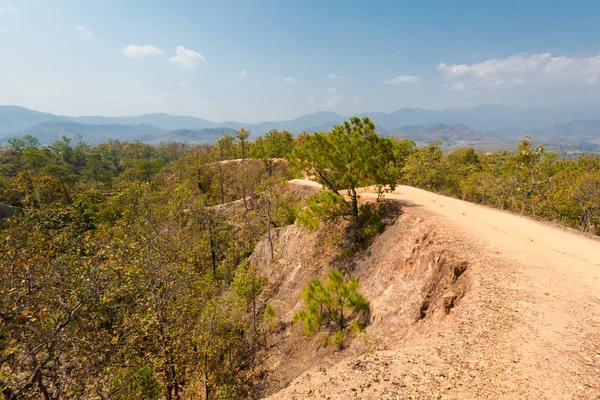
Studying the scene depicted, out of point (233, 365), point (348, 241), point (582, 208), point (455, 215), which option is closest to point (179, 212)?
point (233, 365)

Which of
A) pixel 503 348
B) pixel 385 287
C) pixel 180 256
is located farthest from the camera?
pixel 180 256

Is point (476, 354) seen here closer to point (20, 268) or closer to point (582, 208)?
→ point (20, 268)

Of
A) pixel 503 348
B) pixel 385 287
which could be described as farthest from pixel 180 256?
pixel 503 348

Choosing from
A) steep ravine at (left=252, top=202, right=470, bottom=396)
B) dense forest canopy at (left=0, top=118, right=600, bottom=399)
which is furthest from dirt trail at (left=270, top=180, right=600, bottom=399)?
dense forest canopy at (left=0, top=118, right=600, bottom=399)

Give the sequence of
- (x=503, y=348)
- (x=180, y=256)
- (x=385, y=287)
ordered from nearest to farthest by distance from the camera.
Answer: (x=503, y=348)
(x=385, y=287)
(x=180, y=256)

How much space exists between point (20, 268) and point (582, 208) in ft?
153

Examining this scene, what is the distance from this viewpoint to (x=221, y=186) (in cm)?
6172

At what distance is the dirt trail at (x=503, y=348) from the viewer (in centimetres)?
785

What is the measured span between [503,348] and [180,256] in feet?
80.9

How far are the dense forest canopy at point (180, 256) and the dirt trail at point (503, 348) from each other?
340 inches

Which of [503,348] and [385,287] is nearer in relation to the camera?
[503,348]

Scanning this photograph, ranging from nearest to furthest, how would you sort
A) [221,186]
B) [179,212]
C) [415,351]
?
[415,351] < [179,212] < [221,186]

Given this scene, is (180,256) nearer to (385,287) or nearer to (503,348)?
(385,287)

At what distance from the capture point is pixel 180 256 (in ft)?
84.9
